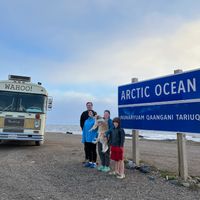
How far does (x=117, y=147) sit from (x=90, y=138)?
53.5 inches

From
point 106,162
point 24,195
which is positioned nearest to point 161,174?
point 106,162

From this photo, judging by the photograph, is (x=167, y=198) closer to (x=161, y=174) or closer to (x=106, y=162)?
(x=161, y=174)

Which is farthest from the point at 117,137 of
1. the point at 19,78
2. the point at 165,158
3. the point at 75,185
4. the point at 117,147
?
the point at 19,78

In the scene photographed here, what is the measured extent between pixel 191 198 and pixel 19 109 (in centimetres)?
878

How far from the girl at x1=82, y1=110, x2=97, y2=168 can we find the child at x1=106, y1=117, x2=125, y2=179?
3.23 ft

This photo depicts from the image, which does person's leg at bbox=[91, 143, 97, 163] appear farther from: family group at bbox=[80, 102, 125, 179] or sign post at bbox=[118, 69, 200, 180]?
sign post at bbox=[118, 69, 200, 180]

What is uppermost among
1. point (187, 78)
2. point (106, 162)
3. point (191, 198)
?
point (187, 78)

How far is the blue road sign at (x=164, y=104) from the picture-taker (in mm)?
6457

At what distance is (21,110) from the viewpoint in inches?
471

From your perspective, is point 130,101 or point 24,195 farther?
point 130,101

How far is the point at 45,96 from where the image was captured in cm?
1248

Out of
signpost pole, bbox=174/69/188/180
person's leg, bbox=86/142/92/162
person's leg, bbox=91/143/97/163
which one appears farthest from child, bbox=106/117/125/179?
signpost pole, bbox=174/69/188/180

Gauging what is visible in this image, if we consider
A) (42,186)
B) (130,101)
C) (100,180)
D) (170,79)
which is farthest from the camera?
(130,101)

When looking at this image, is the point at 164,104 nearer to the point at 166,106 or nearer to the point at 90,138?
the point at 166,106
